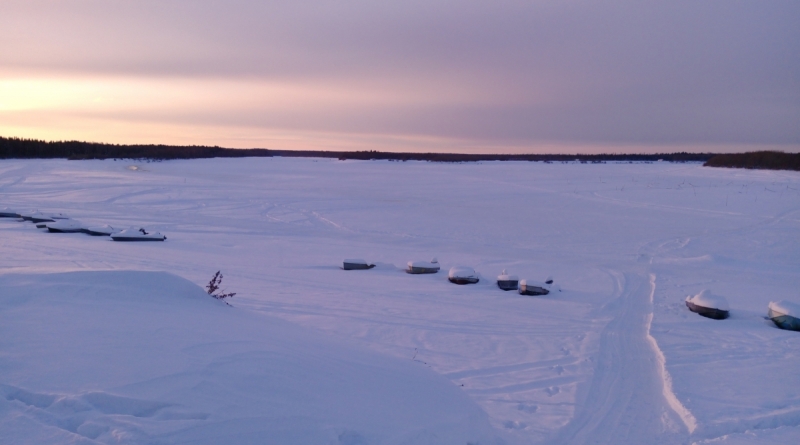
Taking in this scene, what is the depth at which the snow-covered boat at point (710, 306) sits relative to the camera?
10.2 metres

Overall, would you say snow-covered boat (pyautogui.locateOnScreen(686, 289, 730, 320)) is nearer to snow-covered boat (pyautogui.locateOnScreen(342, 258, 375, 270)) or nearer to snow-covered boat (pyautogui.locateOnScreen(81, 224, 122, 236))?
snow-covered boat (pyautogui.locateOnScreen(342, 258, 375, 270))

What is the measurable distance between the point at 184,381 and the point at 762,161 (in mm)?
62812

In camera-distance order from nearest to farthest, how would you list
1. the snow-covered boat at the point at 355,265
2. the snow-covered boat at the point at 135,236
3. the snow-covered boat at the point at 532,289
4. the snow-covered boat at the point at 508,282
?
the snow-covered boat at the point at 532,289 < the snow-covered boat at the point at 508,282 < the snow-covered boat at the point at 355,265 < the snow-covered boat at the point at 135,236

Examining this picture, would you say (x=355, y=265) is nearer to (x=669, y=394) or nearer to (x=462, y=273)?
(x=462, y=273)

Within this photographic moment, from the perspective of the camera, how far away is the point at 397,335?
879 centimetres

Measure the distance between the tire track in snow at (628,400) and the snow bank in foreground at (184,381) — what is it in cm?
140

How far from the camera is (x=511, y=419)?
590 cm

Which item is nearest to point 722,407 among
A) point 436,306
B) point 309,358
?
point 309,358

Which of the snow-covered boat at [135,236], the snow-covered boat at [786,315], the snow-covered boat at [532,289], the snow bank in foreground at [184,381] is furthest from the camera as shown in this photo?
the snow-covered boat at [135,236]

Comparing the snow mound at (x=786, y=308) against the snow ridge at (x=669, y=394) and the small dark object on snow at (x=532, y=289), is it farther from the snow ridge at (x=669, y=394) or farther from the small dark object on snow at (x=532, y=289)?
the small dark object on snow at (x=532, y=289)

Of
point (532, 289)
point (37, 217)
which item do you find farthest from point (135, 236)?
point (532, 289)

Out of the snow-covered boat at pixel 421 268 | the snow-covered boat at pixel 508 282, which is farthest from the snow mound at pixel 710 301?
the snow-covered boat at pixel 421 268

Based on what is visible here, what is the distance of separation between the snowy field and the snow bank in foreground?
0.06 ft

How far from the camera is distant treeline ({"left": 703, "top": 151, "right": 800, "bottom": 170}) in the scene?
166 feet
